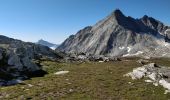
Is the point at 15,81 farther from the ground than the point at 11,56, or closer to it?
closer to it

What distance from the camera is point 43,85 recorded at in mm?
54500

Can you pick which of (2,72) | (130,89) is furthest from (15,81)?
(130,89)

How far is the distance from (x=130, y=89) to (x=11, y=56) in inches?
1379

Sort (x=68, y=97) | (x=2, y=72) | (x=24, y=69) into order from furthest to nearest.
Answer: (x=24, y=69)
(x=2, y=72)
(x=68, y=97)

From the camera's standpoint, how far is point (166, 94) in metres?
44.8

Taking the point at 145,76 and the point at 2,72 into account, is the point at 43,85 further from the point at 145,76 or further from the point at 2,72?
the point at 145,76

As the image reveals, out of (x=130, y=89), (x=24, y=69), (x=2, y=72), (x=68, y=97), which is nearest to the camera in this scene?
(x=68, y=97)

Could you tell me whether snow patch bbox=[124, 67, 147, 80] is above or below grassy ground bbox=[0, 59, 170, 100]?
above

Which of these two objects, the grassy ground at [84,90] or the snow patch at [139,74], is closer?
the grassy ground at [84,90]

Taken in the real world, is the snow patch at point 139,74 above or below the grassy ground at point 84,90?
above

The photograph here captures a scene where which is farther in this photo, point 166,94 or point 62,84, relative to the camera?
point 62,84

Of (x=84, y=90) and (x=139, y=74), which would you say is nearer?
(x=84, y=90)

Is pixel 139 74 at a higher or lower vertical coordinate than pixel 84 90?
higher

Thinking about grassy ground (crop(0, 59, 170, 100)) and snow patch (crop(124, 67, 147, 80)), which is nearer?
grassy ground (crop(0, 59, 170, 100))
